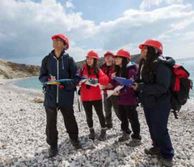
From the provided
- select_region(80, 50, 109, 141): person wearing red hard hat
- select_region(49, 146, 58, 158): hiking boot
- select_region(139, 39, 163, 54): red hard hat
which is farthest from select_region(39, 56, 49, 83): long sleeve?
select_region(139, 39, 163, 54): red hard hat

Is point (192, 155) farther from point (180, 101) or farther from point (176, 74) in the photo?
point (176, 74)

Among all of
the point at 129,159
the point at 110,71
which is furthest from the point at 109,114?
the point at 129,159

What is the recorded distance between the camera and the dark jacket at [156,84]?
4.82 m

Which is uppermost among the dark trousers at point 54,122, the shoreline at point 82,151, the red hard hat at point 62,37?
the red hard hat at point 62,37

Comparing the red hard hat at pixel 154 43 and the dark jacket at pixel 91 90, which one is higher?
the red hard hat at pixel 154 43

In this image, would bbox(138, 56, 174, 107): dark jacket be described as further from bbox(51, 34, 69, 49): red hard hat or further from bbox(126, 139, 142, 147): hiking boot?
bbox(51, 34, 69, 49): red hard hat

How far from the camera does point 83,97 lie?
6.74 meters

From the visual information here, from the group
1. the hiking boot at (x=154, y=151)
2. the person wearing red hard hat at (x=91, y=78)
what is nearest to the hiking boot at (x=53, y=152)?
the person wearing red hard hat at (x=91, y=78)

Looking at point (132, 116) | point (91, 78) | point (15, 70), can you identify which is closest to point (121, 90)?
point (132, 116)

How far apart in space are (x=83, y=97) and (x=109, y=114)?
2.04 m

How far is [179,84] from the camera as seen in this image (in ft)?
16.4

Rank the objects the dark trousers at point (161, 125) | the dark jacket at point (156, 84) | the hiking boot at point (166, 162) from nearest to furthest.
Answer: the dark jacket at point (156, 84) < the dark trousers at point (161, 125) < the hiking boot at point (166, 162)

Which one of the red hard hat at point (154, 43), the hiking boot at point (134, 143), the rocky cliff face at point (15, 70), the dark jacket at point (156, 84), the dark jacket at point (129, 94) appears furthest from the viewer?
the rocky cliff face at point (15, 70)

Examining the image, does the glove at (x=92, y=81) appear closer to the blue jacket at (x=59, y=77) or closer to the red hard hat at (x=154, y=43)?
the blue jacket at (x=59, y=77)
